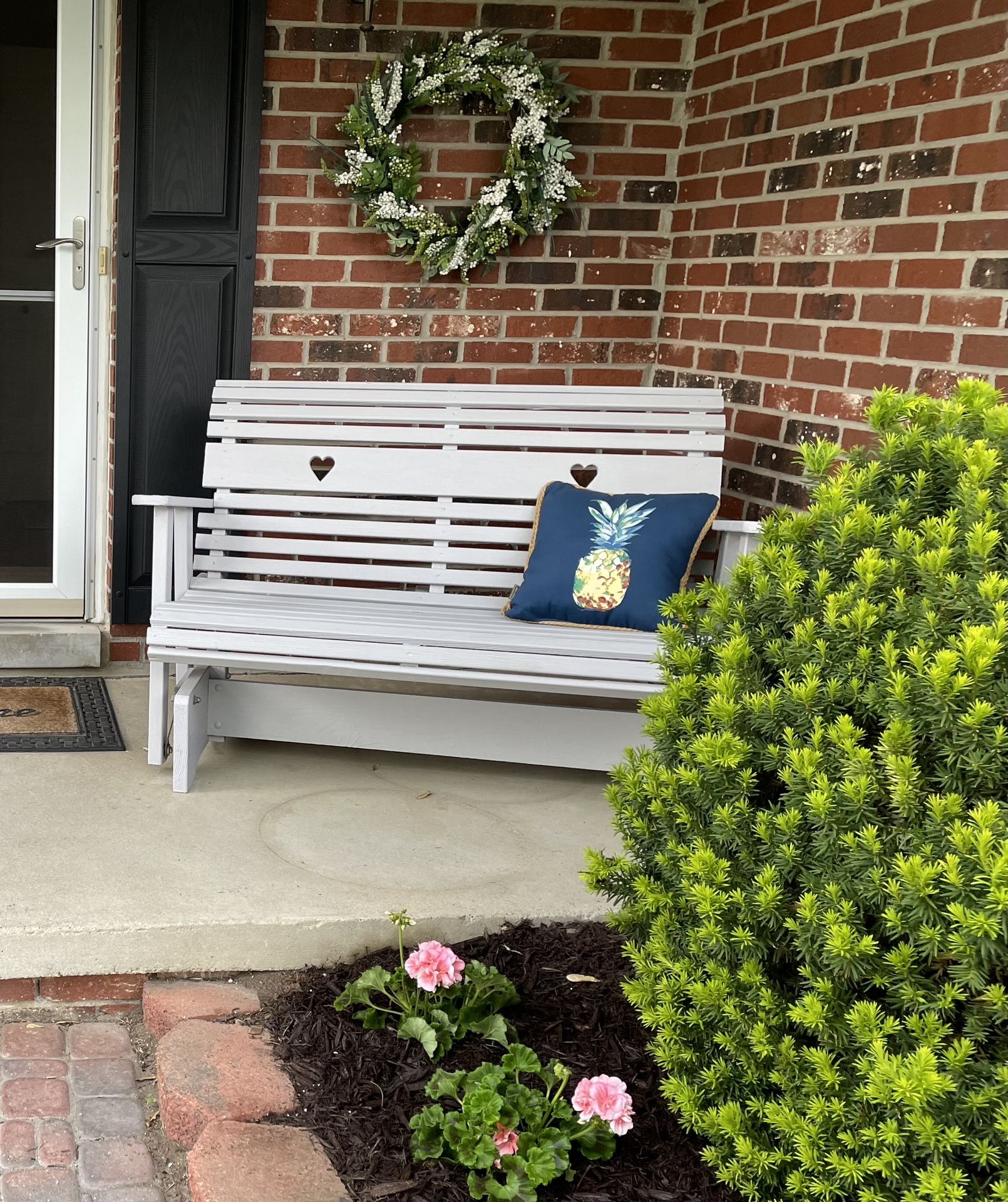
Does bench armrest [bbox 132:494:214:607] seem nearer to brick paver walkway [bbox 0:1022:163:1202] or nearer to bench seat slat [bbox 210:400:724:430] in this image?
bench seat slat [bbox 210:400:724:430]

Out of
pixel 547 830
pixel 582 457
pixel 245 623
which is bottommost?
pixel 547 830

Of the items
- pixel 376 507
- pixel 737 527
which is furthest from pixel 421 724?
pixel 737 527

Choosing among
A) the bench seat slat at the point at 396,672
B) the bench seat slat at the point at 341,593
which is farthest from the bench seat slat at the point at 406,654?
the bench seat slat at the point at 341,593

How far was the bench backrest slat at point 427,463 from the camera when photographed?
3402 mm

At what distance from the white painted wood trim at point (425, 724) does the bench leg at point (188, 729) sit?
0.32ft

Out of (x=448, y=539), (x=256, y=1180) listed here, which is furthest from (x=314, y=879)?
(x=448, y=539)

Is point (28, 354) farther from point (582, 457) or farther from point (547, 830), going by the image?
point (547, 830)

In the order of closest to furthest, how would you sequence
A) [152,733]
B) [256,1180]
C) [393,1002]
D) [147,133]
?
[256,1180] < [393,1002] < [152,733] < [147,133]

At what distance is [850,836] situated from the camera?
1481 millimetres

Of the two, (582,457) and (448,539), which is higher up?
(582,457)

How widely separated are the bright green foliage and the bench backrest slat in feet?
5.14

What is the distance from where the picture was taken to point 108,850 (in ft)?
8.81

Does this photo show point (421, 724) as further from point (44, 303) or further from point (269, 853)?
point (44, 303)

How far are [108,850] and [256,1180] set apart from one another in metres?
1.08
